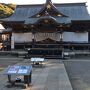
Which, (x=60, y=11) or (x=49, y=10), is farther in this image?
(x=60, y=11)

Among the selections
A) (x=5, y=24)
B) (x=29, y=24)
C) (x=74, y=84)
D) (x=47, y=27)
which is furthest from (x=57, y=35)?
(x=74, y=84)

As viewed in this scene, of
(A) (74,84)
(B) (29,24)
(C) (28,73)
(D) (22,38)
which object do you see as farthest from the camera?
(D) (22,38)

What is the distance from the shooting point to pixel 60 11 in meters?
46.6

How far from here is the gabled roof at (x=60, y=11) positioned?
44.4m

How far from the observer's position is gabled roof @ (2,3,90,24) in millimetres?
44438

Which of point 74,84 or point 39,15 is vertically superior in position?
point 39,15

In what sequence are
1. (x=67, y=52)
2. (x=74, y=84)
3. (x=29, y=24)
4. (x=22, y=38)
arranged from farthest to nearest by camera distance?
(x=22, y=38)
(x=29, y=24)
(x=67, y=52)
(x=74, y=84)

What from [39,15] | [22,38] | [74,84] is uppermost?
[39,15]

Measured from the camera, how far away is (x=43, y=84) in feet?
49.6

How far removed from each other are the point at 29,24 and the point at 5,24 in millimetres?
4499

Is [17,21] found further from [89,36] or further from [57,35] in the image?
[89,36]

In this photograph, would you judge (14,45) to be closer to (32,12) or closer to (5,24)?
(5,24)

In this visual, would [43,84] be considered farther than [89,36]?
No

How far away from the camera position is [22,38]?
46125 millimetres
